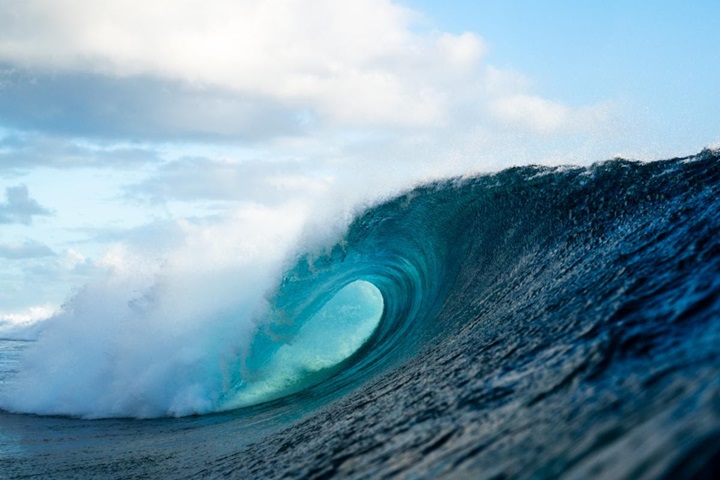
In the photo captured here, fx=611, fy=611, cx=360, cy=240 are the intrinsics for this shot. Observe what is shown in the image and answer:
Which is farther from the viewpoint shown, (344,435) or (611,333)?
(344,435)

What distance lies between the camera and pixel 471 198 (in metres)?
11.3

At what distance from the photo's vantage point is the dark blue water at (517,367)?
2111 mm

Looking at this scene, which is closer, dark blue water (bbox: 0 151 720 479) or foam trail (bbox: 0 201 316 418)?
dark blue water (bbox: 0 151 720 479)

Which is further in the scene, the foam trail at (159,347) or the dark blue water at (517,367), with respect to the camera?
the foam trail at (159,347)

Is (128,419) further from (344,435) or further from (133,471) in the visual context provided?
(344,435)

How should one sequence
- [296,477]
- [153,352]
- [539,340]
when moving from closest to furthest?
[296,477] < [539,340] < [153,352]

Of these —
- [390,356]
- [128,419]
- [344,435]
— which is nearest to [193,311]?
[128,419]

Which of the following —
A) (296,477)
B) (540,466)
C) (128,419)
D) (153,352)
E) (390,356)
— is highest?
(153,352)

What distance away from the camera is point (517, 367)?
141 inches

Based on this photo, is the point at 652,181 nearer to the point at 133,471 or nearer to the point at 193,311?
the point at 133,471

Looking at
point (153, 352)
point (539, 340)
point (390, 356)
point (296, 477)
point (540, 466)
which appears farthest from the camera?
point (153, 352)

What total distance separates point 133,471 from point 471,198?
7.32 meters

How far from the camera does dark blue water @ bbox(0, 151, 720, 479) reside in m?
2.11

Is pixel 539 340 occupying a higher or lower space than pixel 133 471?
lower
